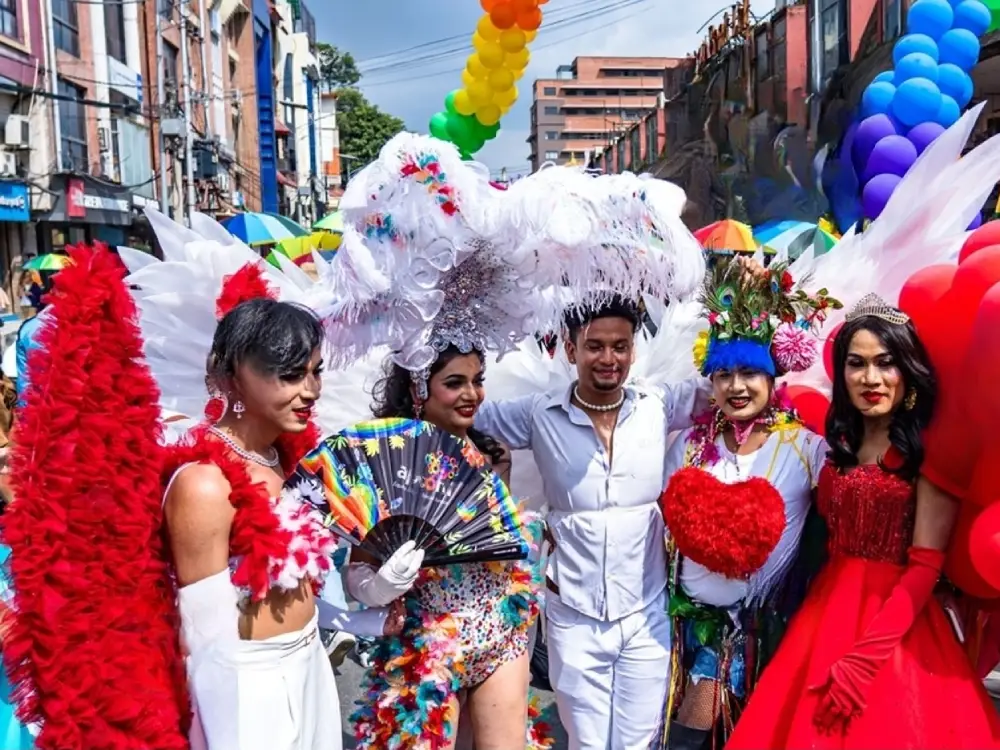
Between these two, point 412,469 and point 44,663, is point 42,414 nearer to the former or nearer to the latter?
point 44,663

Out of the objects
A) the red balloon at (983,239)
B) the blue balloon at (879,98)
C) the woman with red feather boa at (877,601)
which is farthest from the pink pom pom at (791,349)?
the blue balloon at (879,98)

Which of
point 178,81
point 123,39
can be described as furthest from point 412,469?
point 178,81

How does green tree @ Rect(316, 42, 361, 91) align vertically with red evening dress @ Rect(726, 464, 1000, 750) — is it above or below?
above

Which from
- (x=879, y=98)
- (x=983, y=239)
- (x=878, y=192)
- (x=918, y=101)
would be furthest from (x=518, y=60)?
(x=983, y=239)

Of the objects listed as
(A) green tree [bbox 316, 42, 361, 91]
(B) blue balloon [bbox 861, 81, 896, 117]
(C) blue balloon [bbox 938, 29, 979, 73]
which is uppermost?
(A) green tree [bbox 316, 42, 361, 91]

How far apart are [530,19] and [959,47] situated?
3.10 meters

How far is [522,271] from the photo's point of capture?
8.86ft


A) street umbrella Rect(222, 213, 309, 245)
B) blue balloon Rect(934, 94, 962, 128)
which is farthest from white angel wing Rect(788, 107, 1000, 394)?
street umbrella Rect(222, 213, 309, 245)

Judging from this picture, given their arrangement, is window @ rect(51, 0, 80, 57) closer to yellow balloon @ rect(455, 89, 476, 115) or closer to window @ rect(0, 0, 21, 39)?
window @ rect(0, 0, 21, 39)

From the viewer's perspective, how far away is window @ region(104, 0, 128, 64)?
2002 cm

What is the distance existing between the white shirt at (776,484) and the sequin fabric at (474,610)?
66 centimetres

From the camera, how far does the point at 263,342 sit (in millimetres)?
1987

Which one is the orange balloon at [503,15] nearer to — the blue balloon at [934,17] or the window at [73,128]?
Result: the blue balloon at [934,17]

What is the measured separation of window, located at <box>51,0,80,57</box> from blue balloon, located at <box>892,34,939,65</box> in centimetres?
1618
